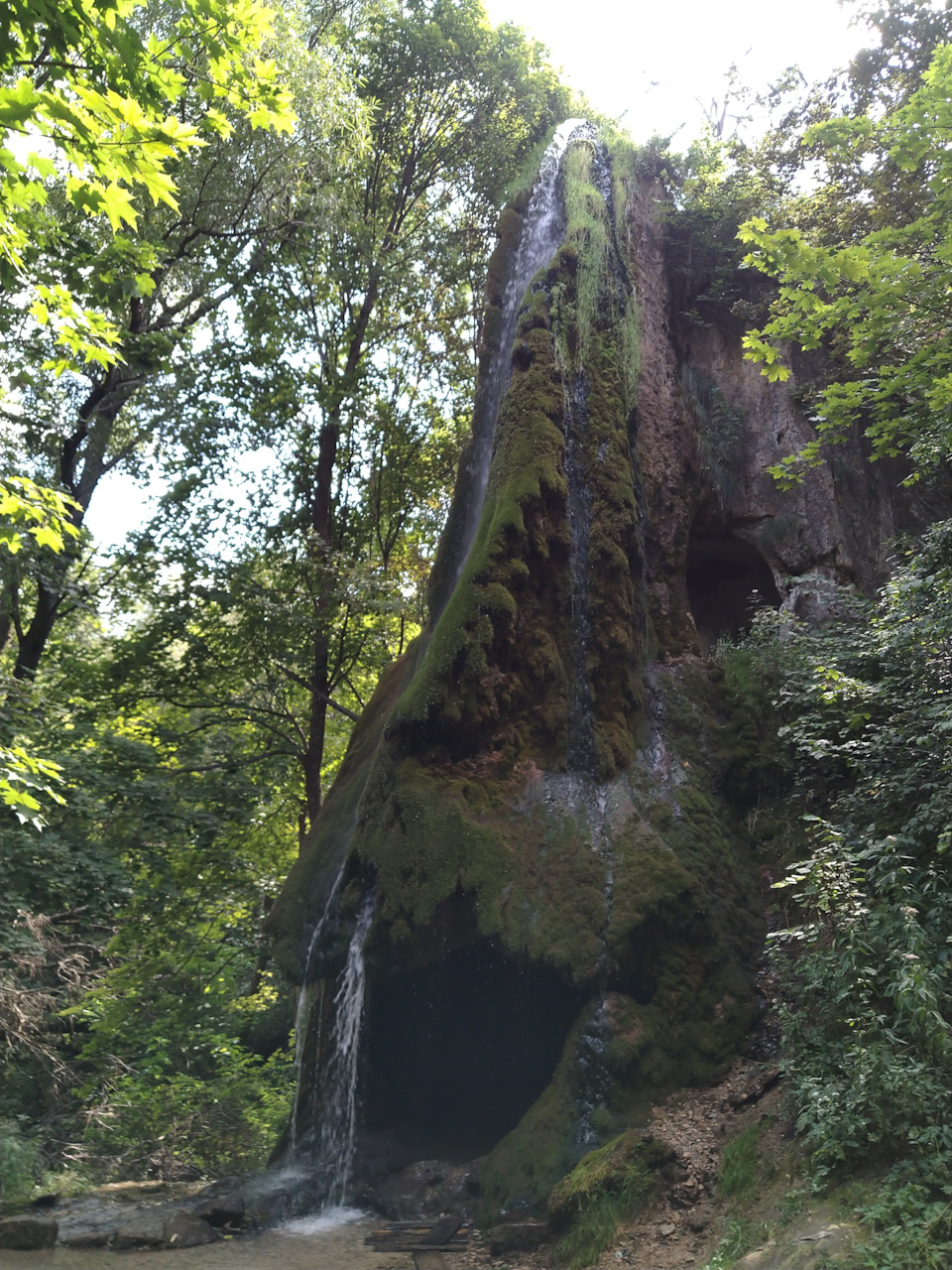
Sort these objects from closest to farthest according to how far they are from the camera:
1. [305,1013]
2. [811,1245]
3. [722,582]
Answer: [811,1245] → [305,1013] → [722,582]

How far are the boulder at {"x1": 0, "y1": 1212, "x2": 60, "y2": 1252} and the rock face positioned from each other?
2.24 metres

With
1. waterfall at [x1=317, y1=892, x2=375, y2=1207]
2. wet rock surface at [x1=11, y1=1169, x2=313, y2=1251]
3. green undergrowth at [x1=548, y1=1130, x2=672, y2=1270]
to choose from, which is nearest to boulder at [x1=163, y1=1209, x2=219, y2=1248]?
wet rock surface at [x1=11, y1=1169, x2=313, y2=1251]

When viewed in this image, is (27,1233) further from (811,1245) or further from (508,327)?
(508,327)

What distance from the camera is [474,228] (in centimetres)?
1870

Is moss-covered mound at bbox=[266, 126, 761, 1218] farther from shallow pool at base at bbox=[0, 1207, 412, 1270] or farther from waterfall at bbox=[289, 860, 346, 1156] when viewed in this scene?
shallow pool at base at bbox=[0, 1207, 412, 1270]

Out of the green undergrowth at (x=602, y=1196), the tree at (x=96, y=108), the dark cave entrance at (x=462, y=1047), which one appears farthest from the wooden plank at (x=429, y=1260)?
the tree at (x=96, y=108)

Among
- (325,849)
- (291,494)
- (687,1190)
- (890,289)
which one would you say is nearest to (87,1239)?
(325,849)

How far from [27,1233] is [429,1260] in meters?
3.23

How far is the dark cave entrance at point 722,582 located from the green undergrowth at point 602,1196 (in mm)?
8539

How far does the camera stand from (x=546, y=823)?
830cm

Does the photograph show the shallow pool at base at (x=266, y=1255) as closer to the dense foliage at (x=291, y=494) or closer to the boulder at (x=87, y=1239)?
the boulder at (x=87, y=1239)

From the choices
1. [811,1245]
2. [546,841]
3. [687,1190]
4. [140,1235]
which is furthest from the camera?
[546,841]

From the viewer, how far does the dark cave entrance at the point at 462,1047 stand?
24.9 feet

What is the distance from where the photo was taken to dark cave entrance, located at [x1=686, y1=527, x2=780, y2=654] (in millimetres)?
13680
